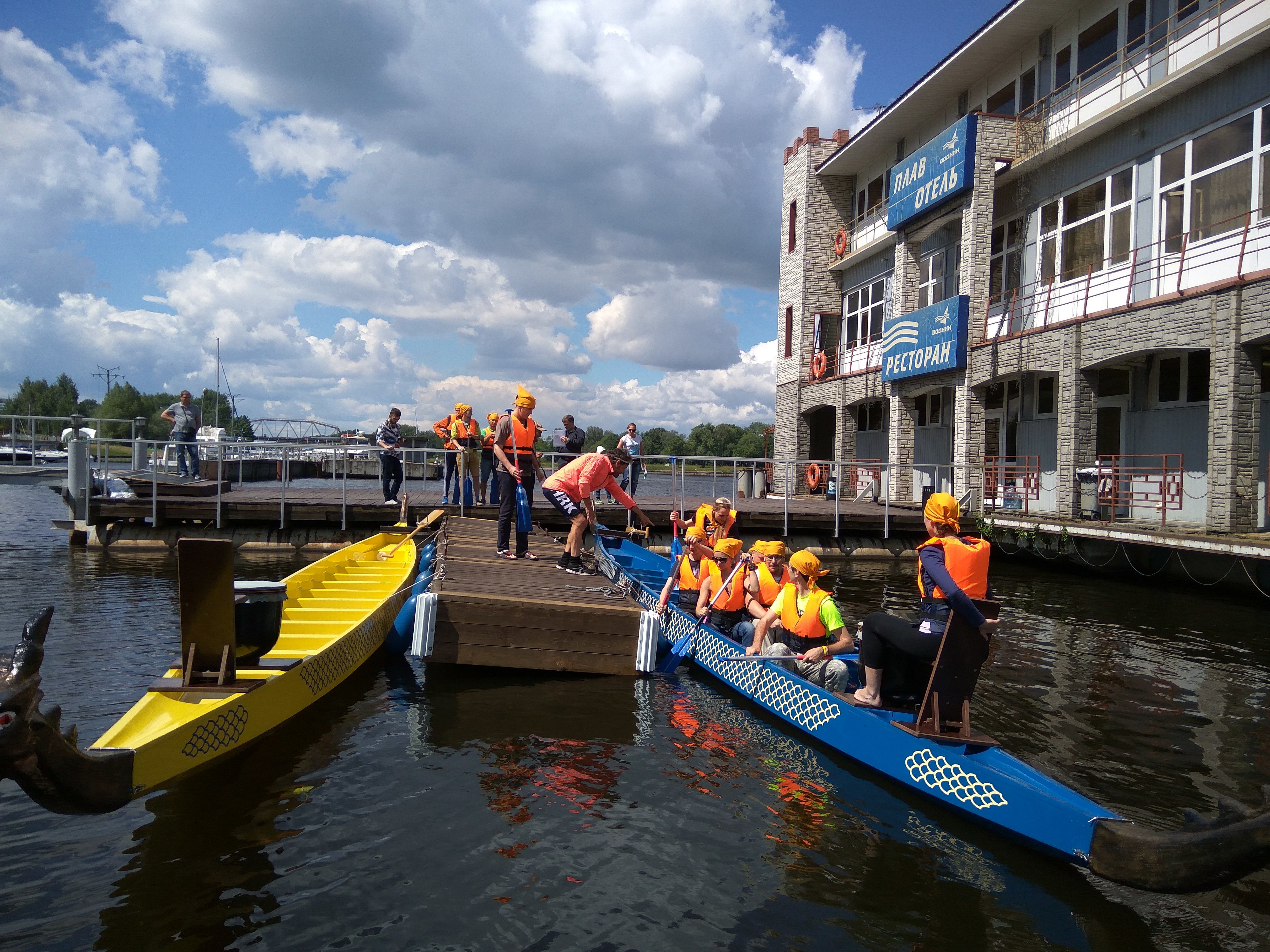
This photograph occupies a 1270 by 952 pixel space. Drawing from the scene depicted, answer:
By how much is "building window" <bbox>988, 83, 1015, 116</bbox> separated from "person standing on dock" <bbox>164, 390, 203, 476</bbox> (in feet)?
65.8

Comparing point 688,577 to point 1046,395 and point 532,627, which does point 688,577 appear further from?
point 1046,395

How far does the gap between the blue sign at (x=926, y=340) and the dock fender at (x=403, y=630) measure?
1594cm

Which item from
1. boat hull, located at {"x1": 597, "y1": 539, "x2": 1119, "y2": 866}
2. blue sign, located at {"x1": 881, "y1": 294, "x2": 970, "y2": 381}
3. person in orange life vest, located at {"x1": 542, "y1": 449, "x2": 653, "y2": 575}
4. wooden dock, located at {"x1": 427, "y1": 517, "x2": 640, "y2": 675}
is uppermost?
blue sign, located at {"x1": 881, "y1": 294, "x2": 970, "y2": 381}

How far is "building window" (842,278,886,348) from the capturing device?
25.5 m

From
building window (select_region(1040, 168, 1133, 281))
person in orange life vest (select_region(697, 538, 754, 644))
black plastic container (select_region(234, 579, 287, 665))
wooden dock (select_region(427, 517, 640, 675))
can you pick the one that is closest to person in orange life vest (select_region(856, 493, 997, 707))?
person in orange life vest (select_region(697, 538, 754, 644))

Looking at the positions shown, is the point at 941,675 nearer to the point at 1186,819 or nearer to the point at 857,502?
the point at 1186,819

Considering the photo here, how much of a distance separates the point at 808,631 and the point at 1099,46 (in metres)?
17.3

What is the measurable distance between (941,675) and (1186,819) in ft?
4.67

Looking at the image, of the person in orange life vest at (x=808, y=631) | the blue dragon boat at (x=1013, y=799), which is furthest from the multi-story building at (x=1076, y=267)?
the blue dragon boat at (x=1013, y=799)

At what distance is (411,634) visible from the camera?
7.57m

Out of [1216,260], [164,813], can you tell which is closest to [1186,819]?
[164,813]

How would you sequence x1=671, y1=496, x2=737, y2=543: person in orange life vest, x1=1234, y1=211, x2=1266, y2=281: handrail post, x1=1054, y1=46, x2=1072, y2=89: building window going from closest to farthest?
1. x1=671, y1=496, x2=737, y2=543: person in orange life vest
2. x1=1234, y1=211, x2=1266, y2=281: handrail post
3. x1=1054, y1=46, x2=1072, y2=89: building window

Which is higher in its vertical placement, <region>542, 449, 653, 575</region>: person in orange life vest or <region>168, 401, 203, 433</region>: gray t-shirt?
<region>168, 401, 203, 433</region>: gray t-shirt

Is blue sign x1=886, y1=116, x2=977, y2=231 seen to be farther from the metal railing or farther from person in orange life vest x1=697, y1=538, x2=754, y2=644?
person in orange life vest x1=697, y1=538, x2=754, y2=644
